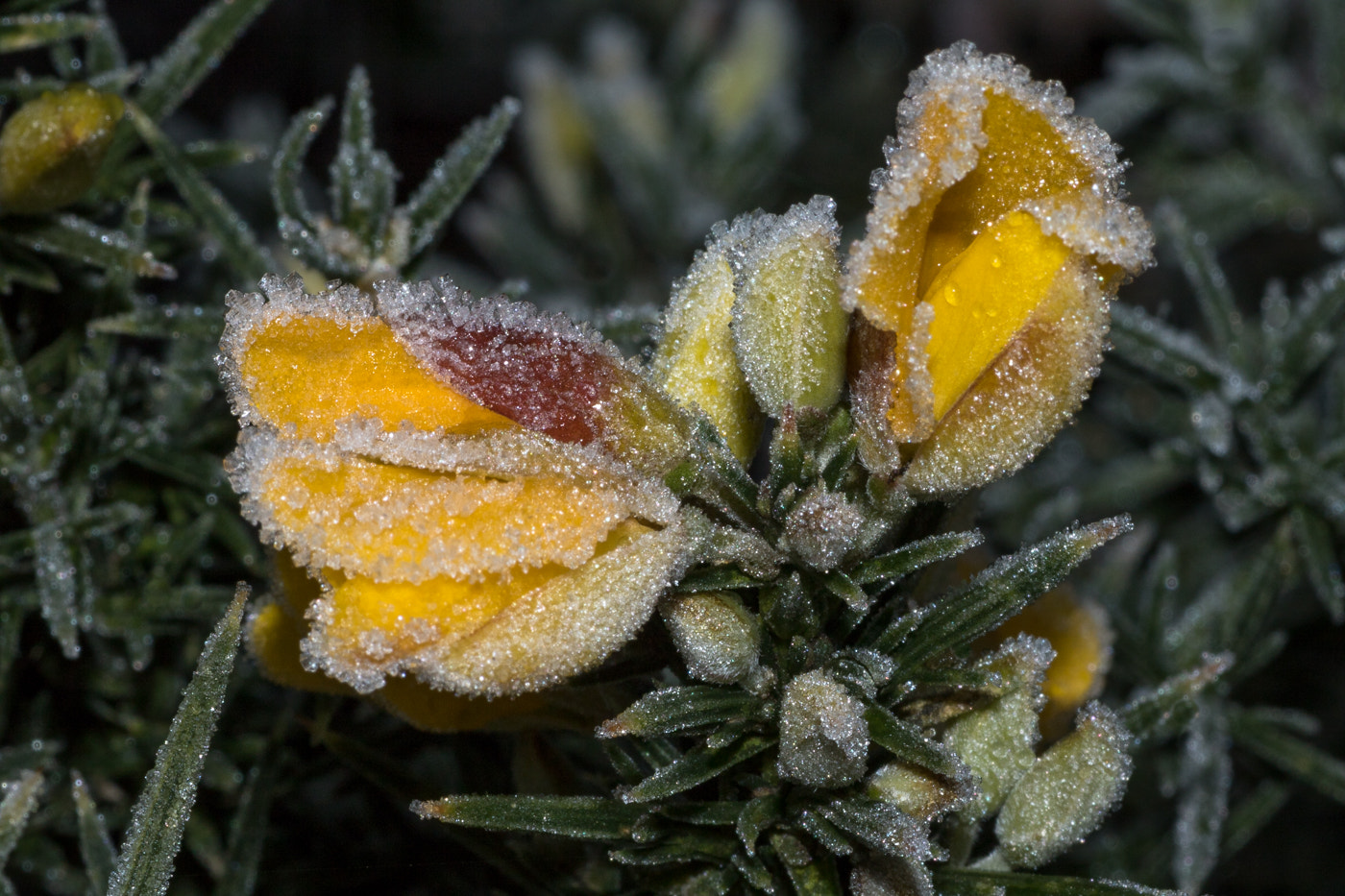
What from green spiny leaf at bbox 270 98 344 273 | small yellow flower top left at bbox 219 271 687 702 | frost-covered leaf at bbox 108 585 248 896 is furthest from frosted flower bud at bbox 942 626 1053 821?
green spiny leaf at bbox 270 98 344 273

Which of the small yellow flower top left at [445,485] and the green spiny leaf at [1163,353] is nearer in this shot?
the small yellow flower top left at [445,485]

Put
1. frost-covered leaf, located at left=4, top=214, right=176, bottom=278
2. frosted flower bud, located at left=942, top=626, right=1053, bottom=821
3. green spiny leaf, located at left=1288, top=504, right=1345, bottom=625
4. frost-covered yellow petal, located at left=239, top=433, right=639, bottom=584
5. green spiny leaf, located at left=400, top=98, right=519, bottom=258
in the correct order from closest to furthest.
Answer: frost-covered yellow petal, located at left=239, top=433, right=639, bottom=584 → frosted flower bud, located at left=942, top=626, right=1053, bottom=821 → frost-covered leaf, located at left=4, top=214, right=176, bottom=278 → green spiny leaf, located at left=400, top=98, right=519, bottom=258 → green spiny leaf, located at left=1288, top=504, right=1345, bottom=625

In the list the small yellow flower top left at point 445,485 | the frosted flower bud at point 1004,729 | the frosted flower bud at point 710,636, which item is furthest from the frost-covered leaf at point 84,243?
the frosted flower bud at point 1004,729

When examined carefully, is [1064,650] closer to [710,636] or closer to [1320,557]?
[710,636]

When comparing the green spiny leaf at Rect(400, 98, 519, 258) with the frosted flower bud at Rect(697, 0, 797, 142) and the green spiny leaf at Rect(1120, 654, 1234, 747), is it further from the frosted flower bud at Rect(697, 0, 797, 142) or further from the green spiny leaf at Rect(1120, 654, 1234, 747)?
the frosted flower bud at Rect(697, 0, 797, 142)

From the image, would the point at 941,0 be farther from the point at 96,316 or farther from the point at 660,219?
the point at 96,316

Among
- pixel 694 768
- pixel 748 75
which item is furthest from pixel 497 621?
pixel 748 75

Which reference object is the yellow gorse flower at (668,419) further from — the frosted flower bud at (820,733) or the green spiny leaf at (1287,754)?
the green spiny leaf at (1287,754)
